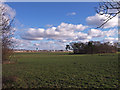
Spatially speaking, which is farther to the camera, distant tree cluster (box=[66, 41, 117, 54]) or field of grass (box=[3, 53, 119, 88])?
distant tree cluster (box=[66, 41, 117, 54])

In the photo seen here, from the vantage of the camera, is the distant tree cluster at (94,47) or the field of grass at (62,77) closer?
the field of grass at (62,77)

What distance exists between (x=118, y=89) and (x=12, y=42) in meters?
7.18

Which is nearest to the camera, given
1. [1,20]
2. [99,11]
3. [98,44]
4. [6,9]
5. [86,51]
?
[99,11]

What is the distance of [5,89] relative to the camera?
7.40 metres

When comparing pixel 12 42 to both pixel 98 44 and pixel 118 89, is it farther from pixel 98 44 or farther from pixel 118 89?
pixel 98 44

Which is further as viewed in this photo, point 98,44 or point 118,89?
point 98,44

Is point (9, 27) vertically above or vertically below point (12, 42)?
above

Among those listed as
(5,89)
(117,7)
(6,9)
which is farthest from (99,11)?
(5,89)

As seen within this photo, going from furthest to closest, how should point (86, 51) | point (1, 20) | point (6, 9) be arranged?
point (86, 51) < point (6, 9) < point (1, 20)

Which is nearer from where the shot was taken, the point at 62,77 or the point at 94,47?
the point at 62,77

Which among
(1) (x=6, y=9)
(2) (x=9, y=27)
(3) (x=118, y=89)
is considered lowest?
(3) (x=118, y=89)

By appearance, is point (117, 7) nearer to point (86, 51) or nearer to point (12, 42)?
point (12, 42)

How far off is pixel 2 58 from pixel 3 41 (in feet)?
4.02

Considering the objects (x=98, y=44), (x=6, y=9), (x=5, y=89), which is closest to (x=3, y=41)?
(x=6, y=9)
